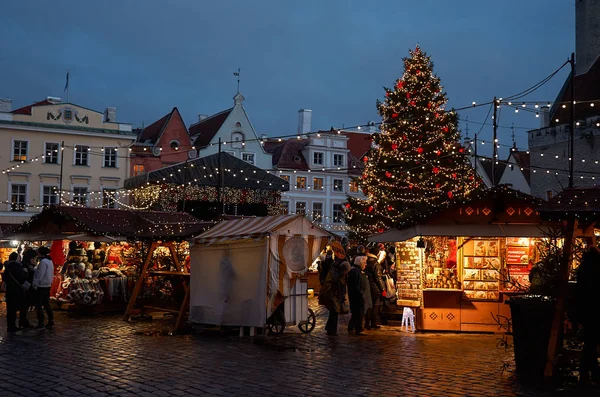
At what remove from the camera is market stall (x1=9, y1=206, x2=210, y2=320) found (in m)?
17.5

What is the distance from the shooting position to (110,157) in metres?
46.7

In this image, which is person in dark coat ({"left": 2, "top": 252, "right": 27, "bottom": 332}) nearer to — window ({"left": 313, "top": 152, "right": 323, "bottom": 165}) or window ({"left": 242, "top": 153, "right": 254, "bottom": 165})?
window ({"left": 242, "top": 153, "right": 254, "bottom": 165})

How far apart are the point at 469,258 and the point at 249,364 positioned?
7.11 m

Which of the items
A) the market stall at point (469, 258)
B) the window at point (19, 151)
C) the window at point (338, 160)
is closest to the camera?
the market stall at point (469, 258)

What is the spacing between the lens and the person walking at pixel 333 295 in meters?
14.5

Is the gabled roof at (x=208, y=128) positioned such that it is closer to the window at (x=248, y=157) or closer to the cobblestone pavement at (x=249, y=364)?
the window at (x=248, y=157)

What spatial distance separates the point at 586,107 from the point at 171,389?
112 feet

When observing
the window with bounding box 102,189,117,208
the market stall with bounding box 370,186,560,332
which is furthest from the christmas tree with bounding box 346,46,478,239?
the window with bounding box 102,189,117,208

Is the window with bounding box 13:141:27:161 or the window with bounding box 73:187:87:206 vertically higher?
the window with bounding box 13:141:27:161

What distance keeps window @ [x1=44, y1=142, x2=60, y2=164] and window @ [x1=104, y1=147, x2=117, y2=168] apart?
3.03 metres

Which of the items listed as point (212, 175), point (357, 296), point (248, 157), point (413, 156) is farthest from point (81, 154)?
point (357, 296)

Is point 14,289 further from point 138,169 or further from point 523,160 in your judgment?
point 523,160

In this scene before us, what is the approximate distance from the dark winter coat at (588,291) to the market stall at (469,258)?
5537 mm

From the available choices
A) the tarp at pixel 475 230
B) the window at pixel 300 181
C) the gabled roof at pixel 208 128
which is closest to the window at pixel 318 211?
the window at pixel 300 181
